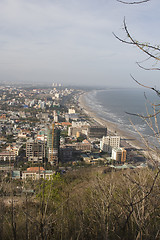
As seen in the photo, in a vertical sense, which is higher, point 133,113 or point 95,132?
point 133,113

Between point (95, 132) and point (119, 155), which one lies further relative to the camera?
point (95, 132)

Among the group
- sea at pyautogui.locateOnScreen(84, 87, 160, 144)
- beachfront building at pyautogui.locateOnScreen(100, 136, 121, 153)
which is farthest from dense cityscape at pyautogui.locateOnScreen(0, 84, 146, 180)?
sea at pyautogui.locateOnScreen(84, 87, 160, 144)

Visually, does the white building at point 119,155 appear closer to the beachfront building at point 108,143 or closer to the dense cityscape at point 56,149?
the dense cityscape at point 56,149

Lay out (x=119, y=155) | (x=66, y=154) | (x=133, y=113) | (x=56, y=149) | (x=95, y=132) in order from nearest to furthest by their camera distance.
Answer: (x=133, y=113)
(x=56, y=149)
(x=119, y=155)
(x=66, y=154)
(x=95, y=132)

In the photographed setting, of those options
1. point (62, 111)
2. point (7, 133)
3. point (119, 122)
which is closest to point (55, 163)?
point (7, 133)

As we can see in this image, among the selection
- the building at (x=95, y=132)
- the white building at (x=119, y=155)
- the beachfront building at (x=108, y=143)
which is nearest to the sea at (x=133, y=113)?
the white building at (x=119, y=155)

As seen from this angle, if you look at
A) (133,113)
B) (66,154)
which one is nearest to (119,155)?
(66,154)

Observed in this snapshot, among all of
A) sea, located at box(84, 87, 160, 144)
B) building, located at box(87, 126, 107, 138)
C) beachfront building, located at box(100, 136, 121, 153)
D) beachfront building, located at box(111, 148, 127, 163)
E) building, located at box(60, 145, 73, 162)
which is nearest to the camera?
sea, located at box(84, 87, 160, 144)

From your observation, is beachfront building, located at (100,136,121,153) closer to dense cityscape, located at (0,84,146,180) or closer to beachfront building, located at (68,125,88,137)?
dense cityscape, located at (0,84,146,180)

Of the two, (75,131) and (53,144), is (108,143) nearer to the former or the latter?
(53,144)
